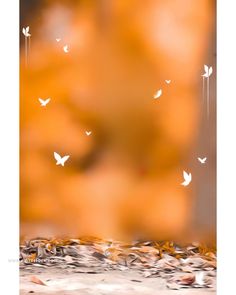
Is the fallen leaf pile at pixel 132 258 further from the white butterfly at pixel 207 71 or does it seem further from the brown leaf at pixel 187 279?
the white butterfly at pixel 207 71

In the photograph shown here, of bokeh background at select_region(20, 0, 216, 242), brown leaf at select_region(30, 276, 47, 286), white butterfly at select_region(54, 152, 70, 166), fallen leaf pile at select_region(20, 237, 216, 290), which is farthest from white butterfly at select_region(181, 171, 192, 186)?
brown leaf at select_region(30, 276, 47, 286)

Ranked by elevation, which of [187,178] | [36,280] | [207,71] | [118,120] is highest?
[207,71]

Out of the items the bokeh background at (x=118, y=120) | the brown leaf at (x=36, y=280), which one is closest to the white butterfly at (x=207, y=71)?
the bokeh background at (x=118, y=120)

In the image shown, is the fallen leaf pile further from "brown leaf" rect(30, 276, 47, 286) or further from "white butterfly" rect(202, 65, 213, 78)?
"white butterfly" rect(202, 65, 213, 78)

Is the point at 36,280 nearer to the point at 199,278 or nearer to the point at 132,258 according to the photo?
the point at 132,258

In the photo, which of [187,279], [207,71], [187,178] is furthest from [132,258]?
[207,71]
